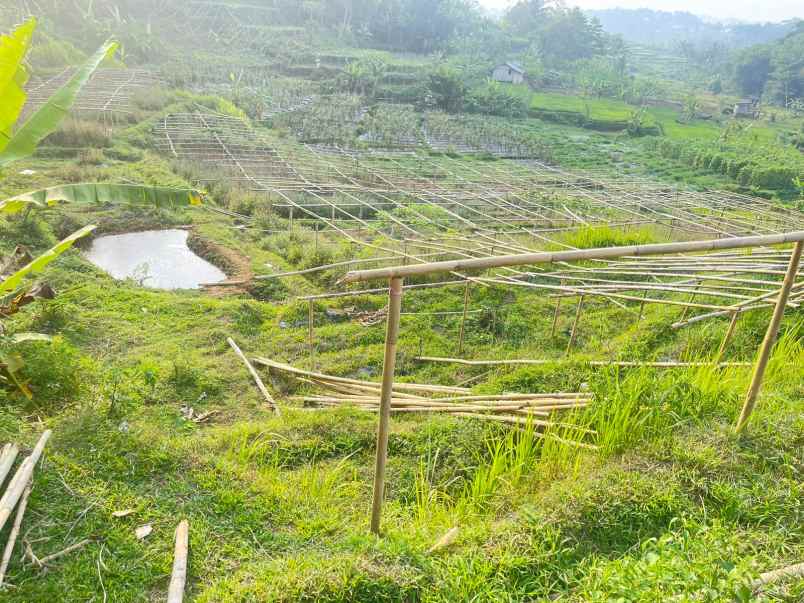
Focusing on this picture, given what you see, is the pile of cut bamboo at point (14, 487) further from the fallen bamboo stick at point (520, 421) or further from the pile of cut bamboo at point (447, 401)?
the fallen bamboo stick at point (520, 421)

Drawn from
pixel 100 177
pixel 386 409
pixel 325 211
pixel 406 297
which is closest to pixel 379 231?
pixel 325 211

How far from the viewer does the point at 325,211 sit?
1128 cm

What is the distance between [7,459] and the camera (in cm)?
275

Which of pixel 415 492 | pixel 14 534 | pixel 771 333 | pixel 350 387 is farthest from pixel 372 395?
pixel 771 333

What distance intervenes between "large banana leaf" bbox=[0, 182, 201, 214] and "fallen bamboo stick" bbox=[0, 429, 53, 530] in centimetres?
182

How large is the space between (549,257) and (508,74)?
44405 millimetres

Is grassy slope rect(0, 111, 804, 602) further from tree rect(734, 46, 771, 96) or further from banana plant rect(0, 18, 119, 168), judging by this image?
tree rect(734, 46, 771, 96)

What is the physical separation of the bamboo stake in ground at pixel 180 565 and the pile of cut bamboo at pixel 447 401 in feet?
5.93

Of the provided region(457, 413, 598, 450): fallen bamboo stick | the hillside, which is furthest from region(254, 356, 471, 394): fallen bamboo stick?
the hillside

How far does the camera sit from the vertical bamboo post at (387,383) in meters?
2.24

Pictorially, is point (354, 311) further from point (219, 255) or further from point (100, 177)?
point (100, 177)

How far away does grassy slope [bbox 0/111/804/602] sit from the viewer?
2.25 metres

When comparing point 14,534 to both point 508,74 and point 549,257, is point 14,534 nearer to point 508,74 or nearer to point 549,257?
point 549,257

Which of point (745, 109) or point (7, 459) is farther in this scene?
point (745, 109)
